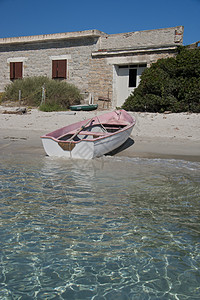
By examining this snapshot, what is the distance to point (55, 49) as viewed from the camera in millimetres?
20125

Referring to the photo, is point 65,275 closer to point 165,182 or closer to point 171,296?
point 171,296

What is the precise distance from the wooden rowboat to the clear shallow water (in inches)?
64.2

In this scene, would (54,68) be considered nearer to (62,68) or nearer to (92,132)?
(62,68)

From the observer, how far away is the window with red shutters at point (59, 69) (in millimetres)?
19797

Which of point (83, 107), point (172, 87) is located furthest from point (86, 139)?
point (83, 107)

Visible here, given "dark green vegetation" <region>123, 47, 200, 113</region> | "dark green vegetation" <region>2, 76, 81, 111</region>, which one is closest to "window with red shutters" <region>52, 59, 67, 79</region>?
"dark green vegetation" <region>2, 76, 81, 111</region>

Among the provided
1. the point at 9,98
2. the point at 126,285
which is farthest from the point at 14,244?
the point at 9,98

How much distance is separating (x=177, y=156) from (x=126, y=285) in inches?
247

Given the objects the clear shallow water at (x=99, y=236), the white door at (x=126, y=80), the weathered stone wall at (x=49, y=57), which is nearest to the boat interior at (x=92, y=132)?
the clear shallow water at (x=99, y=236)

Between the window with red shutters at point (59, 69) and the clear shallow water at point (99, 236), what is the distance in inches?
558

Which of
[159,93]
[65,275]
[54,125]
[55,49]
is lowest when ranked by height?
[65,275]

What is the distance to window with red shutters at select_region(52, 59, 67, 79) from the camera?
19797 millimetres

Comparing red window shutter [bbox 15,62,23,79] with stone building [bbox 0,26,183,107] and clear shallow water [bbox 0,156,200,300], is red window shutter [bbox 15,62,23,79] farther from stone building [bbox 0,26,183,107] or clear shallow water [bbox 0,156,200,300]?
clear shallow water [bbox 0,156,200,300]

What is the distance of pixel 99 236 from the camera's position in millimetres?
3838
